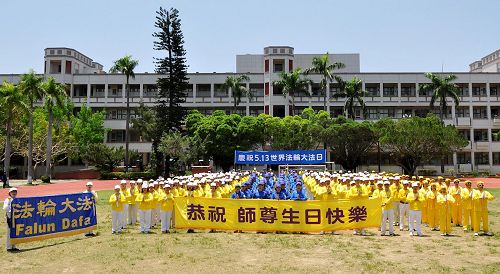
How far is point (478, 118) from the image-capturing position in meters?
51.7

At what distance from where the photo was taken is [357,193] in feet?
43.3

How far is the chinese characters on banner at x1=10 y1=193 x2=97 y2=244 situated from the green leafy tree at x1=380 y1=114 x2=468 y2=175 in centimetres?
2930

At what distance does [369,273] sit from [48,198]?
8.10 m

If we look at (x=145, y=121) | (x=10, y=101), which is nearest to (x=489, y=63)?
(x=145, y=121)

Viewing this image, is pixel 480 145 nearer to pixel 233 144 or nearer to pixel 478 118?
pixel 478 118

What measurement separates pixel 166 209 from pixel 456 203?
9.24 m

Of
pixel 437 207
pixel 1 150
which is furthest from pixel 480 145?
pixel 1 150

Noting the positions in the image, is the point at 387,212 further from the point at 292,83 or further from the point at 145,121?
the point at 145,121

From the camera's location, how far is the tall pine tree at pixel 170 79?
131 feet

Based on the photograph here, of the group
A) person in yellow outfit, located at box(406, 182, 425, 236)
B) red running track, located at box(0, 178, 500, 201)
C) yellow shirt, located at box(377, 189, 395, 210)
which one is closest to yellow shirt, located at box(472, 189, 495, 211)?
person in yellow outfit, located at box(406, 182, 425, 236)

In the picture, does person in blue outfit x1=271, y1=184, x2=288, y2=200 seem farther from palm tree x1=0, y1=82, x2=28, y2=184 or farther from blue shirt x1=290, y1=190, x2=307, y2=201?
palm tree x1=0, y1=82, x2=28, y2=184

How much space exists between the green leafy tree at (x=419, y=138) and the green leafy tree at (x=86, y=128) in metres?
31.1

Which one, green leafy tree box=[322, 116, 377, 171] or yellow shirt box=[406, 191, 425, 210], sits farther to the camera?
green leafy tree box=[322, 116, 377, 171]

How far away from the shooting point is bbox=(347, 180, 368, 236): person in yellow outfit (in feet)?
40.9
